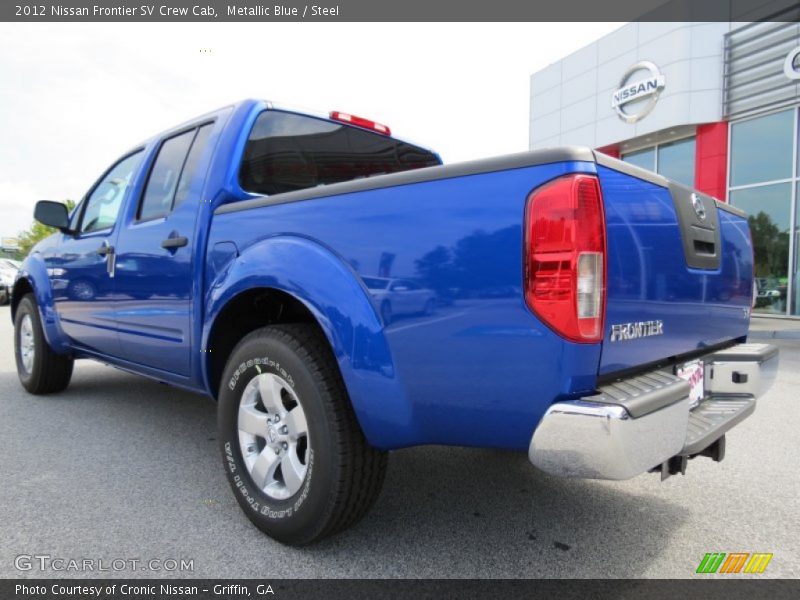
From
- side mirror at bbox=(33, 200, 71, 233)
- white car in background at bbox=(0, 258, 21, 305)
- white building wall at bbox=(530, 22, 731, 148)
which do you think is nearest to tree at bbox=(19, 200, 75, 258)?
white car in background at bbox=(0, 258, 21, 305)

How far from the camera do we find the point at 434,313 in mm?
1741

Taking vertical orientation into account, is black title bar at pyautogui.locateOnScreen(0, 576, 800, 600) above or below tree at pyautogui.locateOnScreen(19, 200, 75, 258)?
below

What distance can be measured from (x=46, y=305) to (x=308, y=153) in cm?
260

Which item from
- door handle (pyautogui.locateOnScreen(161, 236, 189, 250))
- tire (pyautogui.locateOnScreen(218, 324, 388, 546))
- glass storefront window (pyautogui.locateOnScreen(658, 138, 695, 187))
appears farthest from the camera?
glass storefront window (pyautogui.locateOnScreen(658, 138, 695, 187))

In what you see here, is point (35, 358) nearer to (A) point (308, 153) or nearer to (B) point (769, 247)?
(A) point (308, 153)

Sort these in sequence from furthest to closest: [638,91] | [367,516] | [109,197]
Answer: [638,91]
[109,197]
[367,516]

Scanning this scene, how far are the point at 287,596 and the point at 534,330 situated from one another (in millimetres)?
1215

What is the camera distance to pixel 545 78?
19828 millimetres

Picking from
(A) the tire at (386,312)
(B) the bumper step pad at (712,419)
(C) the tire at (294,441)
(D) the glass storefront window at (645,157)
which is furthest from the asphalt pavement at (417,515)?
(D) the glass storefront window at (645,157)

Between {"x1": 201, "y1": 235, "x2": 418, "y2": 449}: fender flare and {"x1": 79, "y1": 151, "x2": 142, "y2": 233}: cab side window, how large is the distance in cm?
203

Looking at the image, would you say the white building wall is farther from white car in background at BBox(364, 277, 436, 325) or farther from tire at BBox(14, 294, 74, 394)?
white car in background at BBox(364, 277, 436, 325)

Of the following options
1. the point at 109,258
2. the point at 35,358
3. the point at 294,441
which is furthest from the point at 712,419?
the point at 35,358

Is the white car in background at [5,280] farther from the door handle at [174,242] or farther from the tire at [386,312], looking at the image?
the tire at [386,312]

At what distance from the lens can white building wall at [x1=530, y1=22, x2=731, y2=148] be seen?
14938 mm
